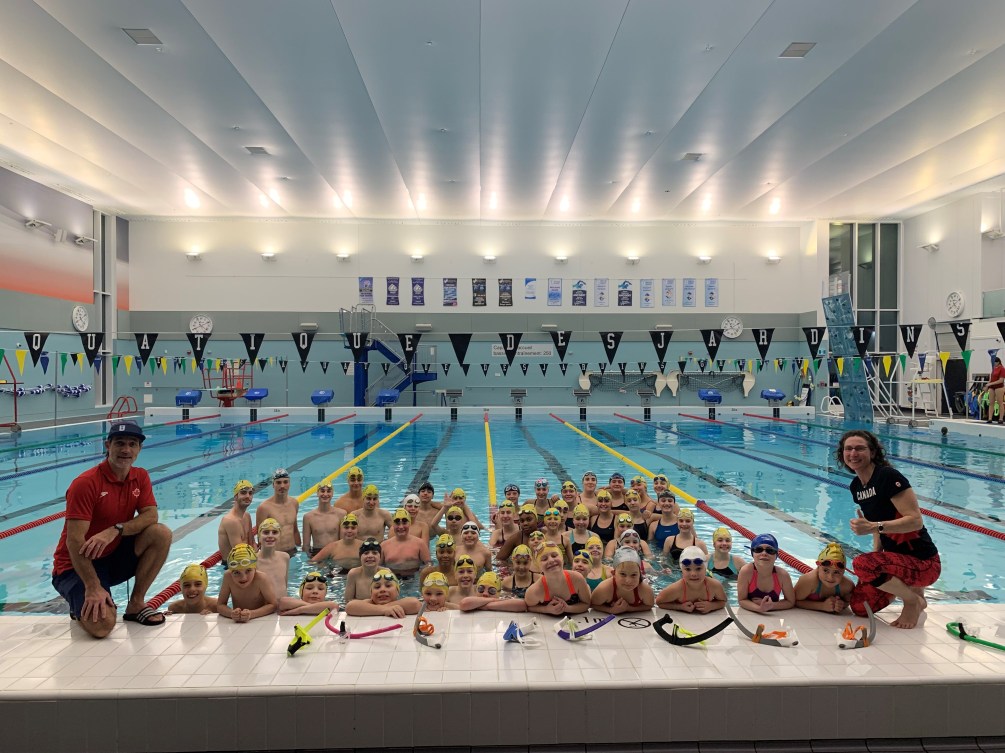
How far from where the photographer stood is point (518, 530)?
4.52 metres

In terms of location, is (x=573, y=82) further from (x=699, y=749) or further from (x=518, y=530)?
(x=699, y=749)

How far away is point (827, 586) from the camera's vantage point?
295 cm

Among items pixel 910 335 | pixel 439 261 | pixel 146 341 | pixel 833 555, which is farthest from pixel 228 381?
pixel 833 555

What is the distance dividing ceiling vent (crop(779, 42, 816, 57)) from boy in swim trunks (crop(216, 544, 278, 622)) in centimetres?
877

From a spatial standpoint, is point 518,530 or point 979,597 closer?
point 979,597

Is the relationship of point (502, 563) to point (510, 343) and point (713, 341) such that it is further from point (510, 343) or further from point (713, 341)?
point (713, 341)

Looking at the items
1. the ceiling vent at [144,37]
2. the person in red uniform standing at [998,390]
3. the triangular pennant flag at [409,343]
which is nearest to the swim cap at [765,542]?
the ceiling vent at [144,37]

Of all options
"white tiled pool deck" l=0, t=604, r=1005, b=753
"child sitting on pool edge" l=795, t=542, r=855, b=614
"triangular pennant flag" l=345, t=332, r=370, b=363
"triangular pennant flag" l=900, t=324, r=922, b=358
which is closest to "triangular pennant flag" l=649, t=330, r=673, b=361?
"triangular pennant flag" l=900, t=324, r=922, b=358

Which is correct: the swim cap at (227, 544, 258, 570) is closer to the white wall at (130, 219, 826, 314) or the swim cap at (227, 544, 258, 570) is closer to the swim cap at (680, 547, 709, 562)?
the swim cap at (680, 547, 709, 562)

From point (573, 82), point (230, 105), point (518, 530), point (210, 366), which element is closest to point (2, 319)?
point (210, 366)

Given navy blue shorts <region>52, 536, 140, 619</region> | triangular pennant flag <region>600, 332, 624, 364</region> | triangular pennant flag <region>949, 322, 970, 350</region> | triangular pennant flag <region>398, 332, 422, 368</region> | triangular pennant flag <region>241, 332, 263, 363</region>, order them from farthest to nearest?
triangular pennant flag <region>398, 332, 422, 368</region> → triangular pennant flag <region>600, 332, 624, 364</region> → triangular pennant flag <region>241, 332, 263, 363</region> → triangular pennant flag <region>949, 322, 970, 350</region> → navy blue shorts <region>52, 536, 140, 619</region>

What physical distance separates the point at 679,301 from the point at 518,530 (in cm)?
1550

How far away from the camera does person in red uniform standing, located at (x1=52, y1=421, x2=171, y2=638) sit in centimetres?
259

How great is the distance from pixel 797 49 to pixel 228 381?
14658mm
